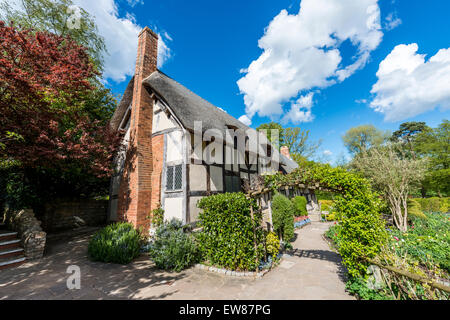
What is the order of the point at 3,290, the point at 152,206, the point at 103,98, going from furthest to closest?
the point at 103,98, the point at 152,206, the point at 3,290

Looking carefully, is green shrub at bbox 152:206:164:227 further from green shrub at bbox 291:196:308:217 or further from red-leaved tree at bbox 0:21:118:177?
green shrub at bbox 291:196:308:217

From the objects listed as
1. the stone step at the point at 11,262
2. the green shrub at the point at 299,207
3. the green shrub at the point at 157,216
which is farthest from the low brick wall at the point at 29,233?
the green shrub at the point at 299,207

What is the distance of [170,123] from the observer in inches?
292

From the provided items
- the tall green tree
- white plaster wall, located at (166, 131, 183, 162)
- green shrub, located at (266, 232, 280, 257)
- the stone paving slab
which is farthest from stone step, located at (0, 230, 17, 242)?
the tall green tree

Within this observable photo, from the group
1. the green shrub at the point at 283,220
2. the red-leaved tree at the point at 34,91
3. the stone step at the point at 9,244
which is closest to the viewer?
the red-leaved tree at the point at 34,91

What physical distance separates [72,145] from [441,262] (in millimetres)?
11190

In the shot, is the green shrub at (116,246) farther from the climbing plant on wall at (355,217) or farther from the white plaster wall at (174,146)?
the climbing plant on wall at (355,217)

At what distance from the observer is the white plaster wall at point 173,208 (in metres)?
6.46

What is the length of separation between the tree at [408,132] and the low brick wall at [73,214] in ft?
148

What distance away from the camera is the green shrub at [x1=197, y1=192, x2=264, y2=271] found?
4895 mm
